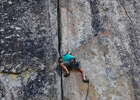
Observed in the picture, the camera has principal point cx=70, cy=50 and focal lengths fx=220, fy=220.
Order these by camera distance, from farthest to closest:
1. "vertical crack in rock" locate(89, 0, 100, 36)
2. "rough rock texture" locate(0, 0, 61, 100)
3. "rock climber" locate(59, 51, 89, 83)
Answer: "vertical crack in rock" locate(89, 0, 100, 36)
"rock climber" locate(59, 51, 89, 83)
"rough rock texture" locate(0, 0, 61, 100)

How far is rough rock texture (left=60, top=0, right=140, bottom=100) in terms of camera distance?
4.80 metres

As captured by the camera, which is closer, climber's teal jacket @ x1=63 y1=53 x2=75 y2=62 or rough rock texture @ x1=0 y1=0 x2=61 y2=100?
rough rock texture @ x1=0 y1=0 x2=61 y2=100

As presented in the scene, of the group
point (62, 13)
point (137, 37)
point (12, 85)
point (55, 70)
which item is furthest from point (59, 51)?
point (137, 37)

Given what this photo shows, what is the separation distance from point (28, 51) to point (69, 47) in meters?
0.99

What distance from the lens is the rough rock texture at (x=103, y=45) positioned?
480 cm

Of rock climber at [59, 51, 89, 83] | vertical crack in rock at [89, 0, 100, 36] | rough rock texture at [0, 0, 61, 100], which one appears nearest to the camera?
rough rock texture at [0, 0, 61, 100]

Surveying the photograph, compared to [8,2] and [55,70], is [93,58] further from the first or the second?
[8,2]

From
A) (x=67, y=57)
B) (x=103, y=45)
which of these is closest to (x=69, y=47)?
(x=67, y=57)

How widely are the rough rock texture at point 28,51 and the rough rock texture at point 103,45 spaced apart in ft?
1.27

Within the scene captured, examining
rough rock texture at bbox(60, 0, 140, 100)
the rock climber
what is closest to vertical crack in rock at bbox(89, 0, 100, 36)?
rough rock texture at bbox(60, 0, 140, 100)

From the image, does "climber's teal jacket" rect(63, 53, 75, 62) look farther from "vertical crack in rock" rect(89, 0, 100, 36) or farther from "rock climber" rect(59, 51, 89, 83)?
"vertical crack in rock" rect(89, 0, 100, 36)

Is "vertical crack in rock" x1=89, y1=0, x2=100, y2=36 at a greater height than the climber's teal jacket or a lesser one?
greater

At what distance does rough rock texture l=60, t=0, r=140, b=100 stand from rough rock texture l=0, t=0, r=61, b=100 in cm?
39

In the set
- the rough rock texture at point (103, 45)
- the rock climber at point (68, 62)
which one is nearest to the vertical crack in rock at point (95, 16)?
the rough rock texture at point (103, 45)
